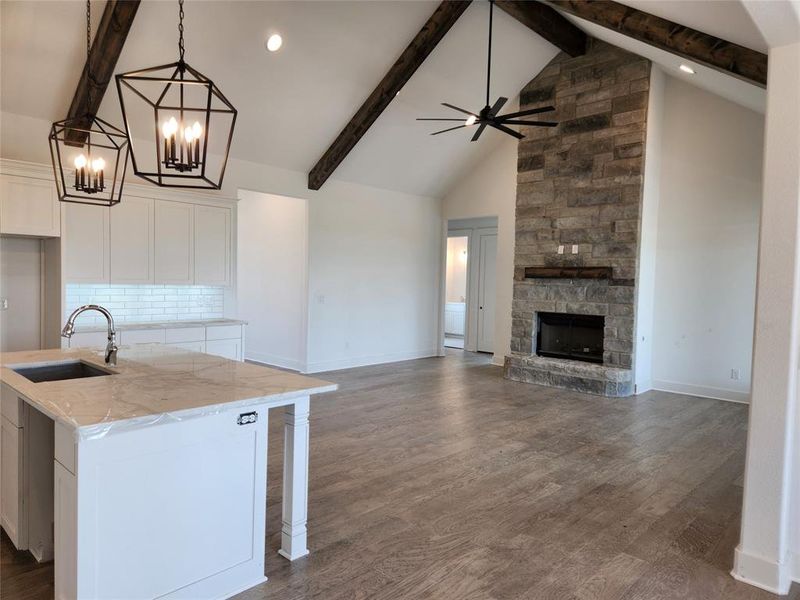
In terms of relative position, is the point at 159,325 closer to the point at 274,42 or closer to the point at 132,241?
the point at 132,241

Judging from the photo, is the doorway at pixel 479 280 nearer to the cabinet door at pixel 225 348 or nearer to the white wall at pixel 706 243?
the white wall at pixel 706 243

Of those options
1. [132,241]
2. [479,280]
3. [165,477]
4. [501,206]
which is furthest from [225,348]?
[479,280]

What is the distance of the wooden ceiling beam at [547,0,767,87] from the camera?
4.04 meters

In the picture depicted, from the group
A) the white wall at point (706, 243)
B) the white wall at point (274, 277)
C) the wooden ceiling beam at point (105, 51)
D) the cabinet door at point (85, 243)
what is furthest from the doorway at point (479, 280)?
the wooden ceiling beam at point (105, 51)

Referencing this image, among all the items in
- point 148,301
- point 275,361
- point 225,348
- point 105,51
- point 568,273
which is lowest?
point 275,361

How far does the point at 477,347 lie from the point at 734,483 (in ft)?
20.8

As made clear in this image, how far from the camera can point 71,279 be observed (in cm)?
496

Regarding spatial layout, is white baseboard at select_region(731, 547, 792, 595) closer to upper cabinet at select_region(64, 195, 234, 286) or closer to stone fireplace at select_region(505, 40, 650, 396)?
stone fireplace at select_region(505, 40, 650, 396)

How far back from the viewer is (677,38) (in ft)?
14.3

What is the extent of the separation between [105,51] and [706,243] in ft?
21.9

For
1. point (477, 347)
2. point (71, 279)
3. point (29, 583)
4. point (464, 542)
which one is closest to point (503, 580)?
point (464, 542)

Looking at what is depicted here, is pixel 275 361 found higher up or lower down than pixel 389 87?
lower down

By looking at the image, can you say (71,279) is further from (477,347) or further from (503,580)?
(477,347)

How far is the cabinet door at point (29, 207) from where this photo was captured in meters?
4.48
